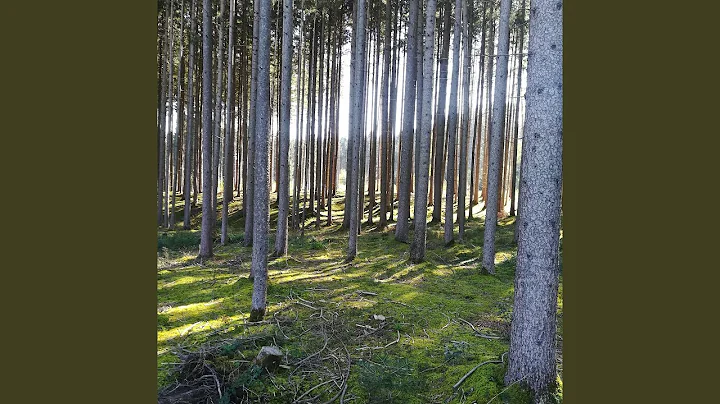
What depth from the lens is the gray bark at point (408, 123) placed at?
12391 millimetres

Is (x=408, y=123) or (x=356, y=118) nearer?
(x=356, y=118)

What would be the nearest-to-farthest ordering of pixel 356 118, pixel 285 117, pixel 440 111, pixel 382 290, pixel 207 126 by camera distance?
1. pixel 382 290
2. pixel 285 117
3. pixel 207 126
4. pixel 356 118
5. pixel 440 111

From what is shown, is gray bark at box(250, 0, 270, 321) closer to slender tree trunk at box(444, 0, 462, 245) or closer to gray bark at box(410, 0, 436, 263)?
gray bark at box(410, 0, 436, 263)

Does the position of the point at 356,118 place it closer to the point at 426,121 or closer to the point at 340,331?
the point at 426,121

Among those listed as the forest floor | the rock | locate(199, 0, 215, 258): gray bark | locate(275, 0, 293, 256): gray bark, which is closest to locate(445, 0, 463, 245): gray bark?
the forest floor

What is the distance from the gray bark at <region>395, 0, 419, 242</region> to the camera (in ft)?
40.7

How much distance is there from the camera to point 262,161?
6688mm

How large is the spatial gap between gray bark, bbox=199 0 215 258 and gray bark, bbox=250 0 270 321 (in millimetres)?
4717

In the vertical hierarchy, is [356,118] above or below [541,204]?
above

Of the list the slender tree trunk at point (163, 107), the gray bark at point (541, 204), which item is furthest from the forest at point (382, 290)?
the slender tree trunk at point (163, 107)

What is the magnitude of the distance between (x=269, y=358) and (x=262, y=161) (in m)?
2.92

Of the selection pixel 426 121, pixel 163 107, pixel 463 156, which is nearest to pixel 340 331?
pixel 426 121

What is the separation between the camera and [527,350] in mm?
4363

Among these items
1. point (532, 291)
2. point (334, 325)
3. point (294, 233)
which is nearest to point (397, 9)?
point (294, 233)
